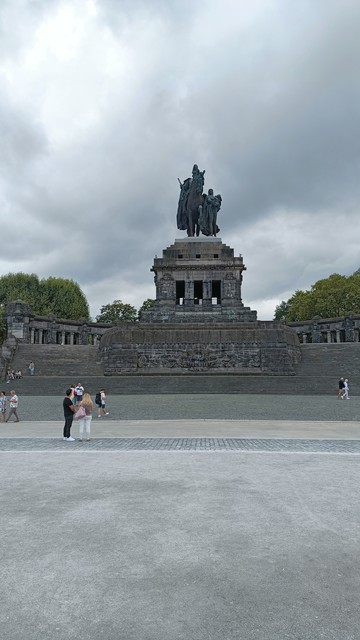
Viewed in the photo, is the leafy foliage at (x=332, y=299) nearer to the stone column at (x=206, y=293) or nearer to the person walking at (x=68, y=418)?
the stone column at (x=206, y=293)

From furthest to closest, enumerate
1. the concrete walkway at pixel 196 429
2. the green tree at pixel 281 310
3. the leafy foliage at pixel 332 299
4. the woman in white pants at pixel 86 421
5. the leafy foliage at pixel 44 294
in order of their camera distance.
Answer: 1. the green tree at pixel 281 310
2. the leafy foliage at pixel 44 294
3. the leafy foliage at pixel 332 299
4. the concrete walkway at pixel 196 429
5. the woman in white pants at pixel 86 421

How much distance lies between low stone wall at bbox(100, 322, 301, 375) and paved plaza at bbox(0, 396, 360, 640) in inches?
878

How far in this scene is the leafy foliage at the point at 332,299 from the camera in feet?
198

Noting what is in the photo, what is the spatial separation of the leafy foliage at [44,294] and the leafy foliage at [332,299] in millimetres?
31152

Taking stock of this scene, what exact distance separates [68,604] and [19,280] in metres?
64.0

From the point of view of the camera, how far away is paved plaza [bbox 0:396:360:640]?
3010 millimetres

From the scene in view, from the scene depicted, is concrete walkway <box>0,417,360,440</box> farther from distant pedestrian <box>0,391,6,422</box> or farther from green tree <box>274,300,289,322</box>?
green tree <box>274,300,289,322</box>

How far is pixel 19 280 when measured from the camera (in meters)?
63.0

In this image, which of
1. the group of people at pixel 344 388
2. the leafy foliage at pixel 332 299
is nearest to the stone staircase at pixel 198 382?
the group of people at pixel 344 388

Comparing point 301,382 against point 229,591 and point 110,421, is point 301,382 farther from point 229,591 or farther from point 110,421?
point 229,591

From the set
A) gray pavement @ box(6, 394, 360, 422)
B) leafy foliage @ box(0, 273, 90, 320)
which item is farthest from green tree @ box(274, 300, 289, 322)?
gray pavement @ box(6, 394, 360, 422)

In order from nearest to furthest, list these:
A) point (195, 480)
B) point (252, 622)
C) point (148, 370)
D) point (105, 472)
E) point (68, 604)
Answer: point (252, 622)
point (68, 604)
point (195, 480)
point (105, 472)
point (148, 370)

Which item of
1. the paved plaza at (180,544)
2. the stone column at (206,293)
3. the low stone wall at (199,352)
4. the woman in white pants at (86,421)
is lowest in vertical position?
the paved plaza at (180,544)

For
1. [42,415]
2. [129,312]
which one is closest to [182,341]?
[42,415]
